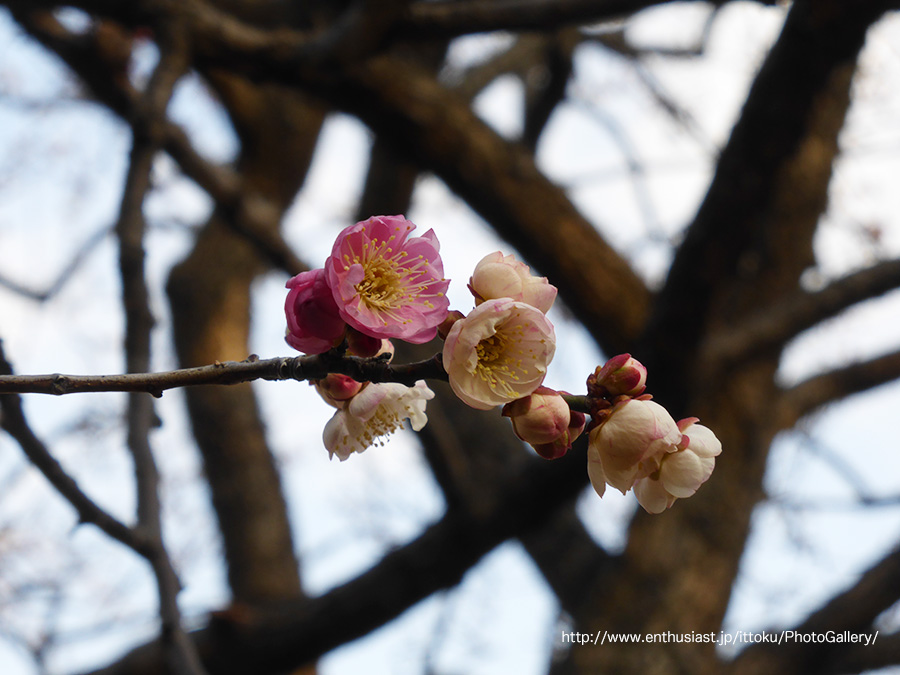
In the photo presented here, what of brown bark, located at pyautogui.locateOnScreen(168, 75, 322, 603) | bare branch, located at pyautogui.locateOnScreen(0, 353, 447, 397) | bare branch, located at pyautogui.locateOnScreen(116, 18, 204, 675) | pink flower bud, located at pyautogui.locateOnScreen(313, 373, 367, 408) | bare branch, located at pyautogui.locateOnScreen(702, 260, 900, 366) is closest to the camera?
bare branch, located at pyautogui.locateOnScreen(0, 353, 447, 397)

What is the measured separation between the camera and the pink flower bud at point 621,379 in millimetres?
583

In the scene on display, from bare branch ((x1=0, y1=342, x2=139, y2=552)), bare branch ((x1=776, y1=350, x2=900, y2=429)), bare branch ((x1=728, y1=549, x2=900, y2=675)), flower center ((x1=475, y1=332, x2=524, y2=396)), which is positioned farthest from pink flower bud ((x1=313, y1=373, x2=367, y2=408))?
bare branch ((x1=776, y1=350, x2=900, y2=429))

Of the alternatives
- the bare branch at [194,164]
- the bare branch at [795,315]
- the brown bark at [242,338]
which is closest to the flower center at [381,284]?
the bare branch at [795,315]

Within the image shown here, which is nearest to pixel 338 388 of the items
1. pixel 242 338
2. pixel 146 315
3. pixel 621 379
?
pixel 621 379

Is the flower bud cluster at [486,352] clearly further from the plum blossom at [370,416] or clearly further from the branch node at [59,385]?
the branch node at [59,385]

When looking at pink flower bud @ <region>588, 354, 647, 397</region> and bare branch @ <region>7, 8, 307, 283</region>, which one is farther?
bare branch @ <region>7, 8, 307, 283</region>

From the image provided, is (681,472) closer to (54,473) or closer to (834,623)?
(54,473)

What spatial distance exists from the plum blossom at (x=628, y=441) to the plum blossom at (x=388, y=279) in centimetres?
16

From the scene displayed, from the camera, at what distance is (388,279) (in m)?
0.62

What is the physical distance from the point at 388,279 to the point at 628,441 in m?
0.24

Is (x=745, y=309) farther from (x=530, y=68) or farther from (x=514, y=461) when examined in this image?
(x=530, y=68)

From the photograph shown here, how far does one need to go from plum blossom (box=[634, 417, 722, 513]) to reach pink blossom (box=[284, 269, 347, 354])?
291mm

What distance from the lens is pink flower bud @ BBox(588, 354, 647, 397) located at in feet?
1.91

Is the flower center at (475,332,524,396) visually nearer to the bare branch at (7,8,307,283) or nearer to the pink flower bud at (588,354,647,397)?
the pink flower bud at (588,354,647,397)
